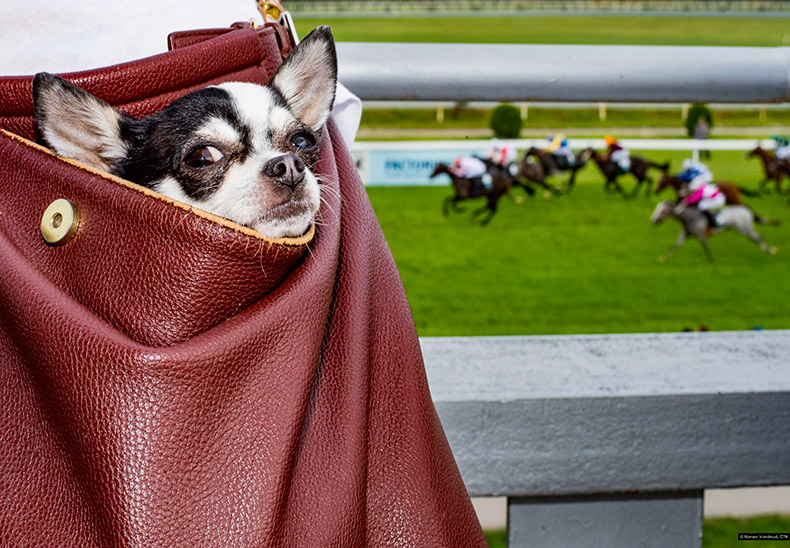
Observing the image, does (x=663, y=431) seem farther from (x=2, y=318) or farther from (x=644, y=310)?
(x=644, y=310)

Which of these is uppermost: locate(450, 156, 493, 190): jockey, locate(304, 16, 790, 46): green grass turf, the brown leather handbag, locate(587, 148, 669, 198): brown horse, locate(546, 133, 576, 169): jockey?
the brown leather handbag

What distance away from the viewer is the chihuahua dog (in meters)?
0.74

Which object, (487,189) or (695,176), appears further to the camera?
(487,189)

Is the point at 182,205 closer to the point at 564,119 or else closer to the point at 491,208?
the point at 491,208

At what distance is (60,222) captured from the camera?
0.65 metres

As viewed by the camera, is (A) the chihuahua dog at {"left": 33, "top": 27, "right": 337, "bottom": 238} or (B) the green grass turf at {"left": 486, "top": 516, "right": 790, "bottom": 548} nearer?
(A) the chihuahua dog at {"left": 33, "top": 27, "right": 337, "bottom": 238}

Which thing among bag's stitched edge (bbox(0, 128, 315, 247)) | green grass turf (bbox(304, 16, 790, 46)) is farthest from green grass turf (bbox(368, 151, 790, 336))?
green grass turf (bbox(304, 16, 790, 46))

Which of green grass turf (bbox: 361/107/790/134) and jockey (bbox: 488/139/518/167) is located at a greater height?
jockey (bbox: 488/139/518/167)

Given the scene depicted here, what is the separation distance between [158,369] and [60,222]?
0.14 meters

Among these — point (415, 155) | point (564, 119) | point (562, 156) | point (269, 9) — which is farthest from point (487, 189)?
point (564, 119)

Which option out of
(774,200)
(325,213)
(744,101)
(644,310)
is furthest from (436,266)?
(325,213)

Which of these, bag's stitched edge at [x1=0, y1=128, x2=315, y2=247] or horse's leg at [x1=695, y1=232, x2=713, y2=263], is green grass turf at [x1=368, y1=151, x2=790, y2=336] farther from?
bag's stitched edge at [x1=0, y1=128, x2=315, y2=247]

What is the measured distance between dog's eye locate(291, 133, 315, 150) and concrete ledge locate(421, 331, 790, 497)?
0.38m

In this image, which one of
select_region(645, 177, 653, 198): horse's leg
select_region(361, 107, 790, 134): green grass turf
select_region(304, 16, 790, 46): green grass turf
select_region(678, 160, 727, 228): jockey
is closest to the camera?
select_region(678, 160, 727, 228): jockey
